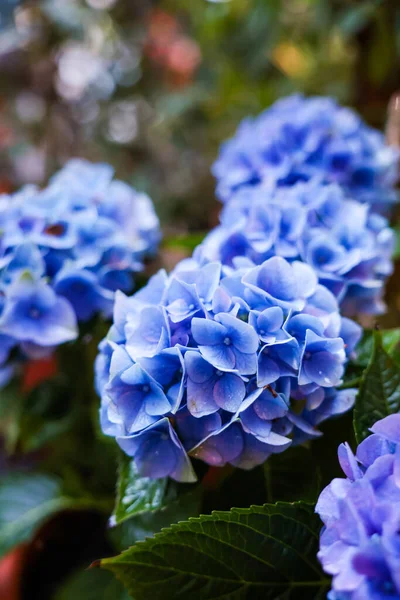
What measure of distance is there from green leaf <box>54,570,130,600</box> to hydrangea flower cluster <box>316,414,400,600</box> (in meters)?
0.58

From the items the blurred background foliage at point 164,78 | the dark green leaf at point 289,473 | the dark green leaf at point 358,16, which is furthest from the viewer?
the blurred background foliage at point 164,78

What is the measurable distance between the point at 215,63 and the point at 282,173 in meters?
0.84

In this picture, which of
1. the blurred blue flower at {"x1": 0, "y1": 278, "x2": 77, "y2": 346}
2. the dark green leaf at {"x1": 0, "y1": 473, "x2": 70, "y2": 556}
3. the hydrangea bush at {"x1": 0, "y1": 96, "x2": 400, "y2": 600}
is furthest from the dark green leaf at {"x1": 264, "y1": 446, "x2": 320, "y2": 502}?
the dark green leaf at {"x1": 0, "y1": 473, "x2": 70, "y2": 556}

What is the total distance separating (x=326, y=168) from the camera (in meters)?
0.76

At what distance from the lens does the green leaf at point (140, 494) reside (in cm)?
49

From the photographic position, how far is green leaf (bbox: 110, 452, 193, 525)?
494 millimetres

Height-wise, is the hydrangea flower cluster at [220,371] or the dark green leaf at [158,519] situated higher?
the hydrangea flower cluster at [220,371]

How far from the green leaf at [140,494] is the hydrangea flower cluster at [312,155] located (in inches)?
16.9

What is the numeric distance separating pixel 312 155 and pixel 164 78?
1047mm

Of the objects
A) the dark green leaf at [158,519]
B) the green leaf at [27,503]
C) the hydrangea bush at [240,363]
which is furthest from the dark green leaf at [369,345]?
the green leaf at [27,503]

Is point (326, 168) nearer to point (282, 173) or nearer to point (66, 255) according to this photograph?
point (282, 173)

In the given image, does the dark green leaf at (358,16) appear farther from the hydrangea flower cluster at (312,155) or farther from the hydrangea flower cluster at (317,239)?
the hydrangea flower cluster at (317,239)

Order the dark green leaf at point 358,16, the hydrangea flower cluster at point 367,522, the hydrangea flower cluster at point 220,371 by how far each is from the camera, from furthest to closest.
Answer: the dark green leaf at point 358,16 → the hydrangea flower cluster at point 220,371 → the hydrangea flower cluster at point 367,522

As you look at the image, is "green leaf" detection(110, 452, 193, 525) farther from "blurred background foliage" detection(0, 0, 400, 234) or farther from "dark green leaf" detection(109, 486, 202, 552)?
"blurred background foliage" detection(0, 0, 400, 234)
